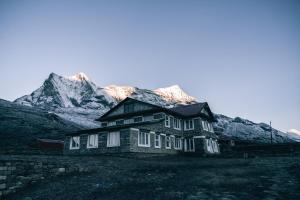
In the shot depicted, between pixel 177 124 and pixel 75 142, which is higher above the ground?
pixel 177 124

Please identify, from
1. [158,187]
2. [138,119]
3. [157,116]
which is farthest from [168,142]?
[158,187]

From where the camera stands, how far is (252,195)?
30.3 ft

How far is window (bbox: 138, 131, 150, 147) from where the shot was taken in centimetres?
2899

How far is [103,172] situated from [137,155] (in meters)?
13.6

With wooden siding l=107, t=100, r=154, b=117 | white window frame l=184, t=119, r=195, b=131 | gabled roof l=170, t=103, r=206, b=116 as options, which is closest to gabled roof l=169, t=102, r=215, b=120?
gabled roof l=170, t=103, r=206, b=116

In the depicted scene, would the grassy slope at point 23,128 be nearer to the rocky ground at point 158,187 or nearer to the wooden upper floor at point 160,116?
the wooden upper floor at point 160,116

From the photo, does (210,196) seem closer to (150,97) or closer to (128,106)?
(128,106)

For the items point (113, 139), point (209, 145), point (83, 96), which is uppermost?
point (83, 96)

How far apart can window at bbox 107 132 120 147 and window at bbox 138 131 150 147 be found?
110 inches

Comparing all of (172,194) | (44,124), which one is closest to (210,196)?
(172,194)

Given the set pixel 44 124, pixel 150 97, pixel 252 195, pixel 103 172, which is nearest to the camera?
pixel 252 195

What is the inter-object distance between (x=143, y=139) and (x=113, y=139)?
12.8 ft

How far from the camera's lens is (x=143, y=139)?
29.7 meters

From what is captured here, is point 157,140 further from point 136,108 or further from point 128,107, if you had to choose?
point 128,107
